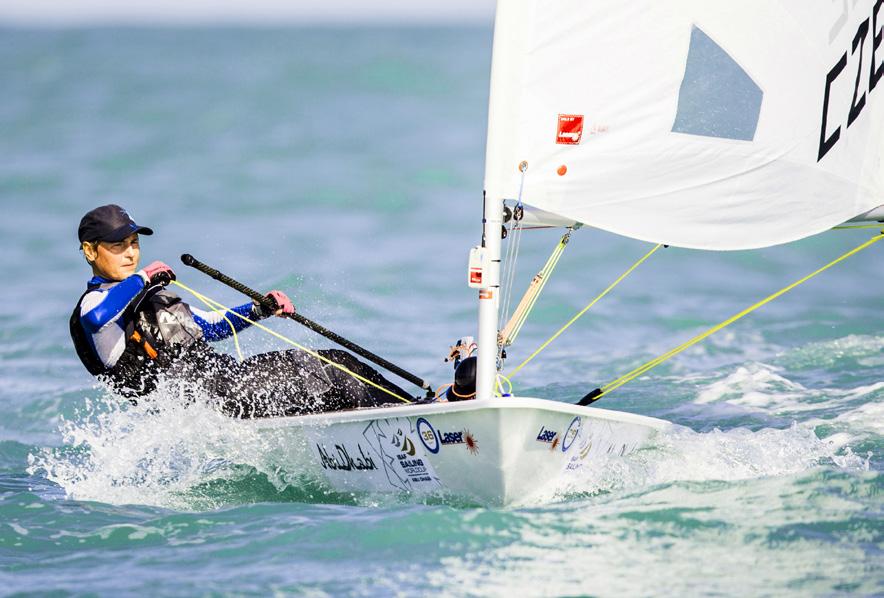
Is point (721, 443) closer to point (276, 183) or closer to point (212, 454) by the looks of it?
point (212, 454)

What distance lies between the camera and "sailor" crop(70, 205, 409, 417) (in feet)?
14.4

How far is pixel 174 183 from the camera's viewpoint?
13.5 m

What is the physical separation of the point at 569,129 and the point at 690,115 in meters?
0.55

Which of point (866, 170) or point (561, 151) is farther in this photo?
point (866, 170)

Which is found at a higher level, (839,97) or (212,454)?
(839,97)

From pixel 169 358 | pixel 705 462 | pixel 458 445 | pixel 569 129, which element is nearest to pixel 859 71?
pixel 569 129

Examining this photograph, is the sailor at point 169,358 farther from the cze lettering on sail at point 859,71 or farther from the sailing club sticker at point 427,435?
the cze lettering on sail at point 859,71

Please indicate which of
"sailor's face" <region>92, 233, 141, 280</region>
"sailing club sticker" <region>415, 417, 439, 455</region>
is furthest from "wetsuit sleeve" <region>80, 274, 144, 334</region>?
"sailing club sticker" <region>415, 417, 439, 455</region>

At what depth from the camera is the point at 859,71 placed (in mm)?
4543

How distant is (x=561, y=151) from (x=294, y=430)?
1480 mm

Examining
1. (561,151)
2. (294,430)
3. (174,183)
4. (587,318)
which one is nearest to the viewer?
(561,151)

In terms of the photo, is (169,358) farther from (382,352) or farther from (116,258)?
(382,352)

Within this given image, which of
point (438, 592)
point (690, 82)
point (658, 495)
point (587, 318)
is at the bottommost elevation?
point (438, 592)

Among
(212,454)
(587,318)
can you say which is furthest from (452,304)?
(212,454)
